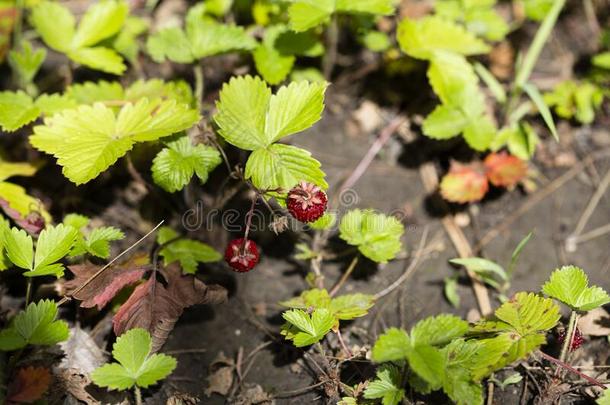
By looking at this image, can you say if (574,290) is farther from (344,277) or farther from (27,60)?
(27,60)

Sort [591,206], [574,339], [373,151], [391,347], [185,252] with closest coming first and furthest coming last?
1. [391,347]
2. [574,339]
3. [185,252]
4. [591,206]
5. [373,151]

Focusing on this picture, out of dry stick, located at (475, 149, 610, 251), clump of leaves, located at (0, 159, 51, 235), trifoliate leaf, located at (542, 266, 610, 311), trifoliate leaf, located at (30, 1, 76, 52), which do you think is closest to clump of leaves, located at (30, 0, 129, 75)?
trifoliate leaf, located at (30, 1, 76, 52)

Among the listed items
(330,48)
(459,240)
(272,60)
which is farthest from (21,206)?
(459,240)

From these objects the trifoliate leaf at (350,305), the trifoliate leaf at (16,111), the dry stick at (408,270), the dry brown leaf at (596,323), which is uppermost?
the trifoliate leaf at (16,111)

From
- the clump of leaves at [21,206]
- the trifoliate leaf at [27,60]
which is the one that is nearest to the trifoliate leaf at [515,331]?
the clump of leaves at [21,206]

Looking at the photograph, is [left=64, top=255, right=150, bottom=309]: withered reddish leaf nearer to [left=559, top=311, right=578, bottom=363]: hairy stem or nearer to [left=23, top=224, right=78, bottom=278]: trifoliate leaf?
[left=23, top=224, right=78, bottom=278]: trifoliate leaf

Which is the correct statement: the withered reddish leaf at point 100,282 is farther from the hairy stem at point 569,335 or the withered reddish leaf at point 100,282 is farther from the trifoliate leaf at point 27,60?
the hairy stem at point 569,335
